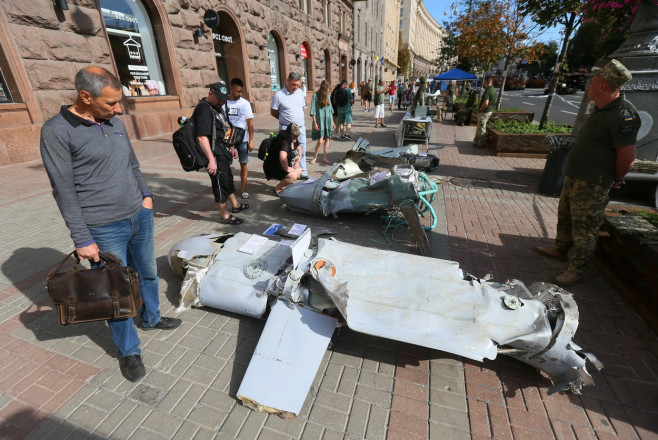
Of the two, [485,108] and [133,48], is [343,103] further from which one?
[133,48]

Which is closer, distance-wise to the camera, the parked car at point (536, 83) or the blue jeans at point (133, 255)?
the blue jeans at point (133, 255)

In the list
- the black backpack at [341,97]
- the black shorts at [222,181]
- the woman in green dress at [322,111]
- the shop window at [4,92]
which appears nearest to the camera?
the black shorts at [222,181]

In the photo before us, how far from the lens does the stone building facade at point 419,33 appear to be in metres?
71.4

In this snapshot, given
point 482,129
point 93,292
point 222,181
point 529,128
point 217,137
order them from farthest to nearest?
1. point 482,129
2. point 529,128
3. point 222,181
4. point 217,137
5. point 93,292

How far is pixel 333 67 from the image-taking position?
923 inches

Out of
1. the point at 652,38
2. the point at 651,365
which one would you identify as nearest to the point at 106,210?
the point at 651,365

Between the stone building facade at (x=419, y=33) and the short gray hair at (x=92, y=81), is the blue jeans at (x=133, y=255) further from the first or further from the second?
the stone building facade at (x=419, y=33)

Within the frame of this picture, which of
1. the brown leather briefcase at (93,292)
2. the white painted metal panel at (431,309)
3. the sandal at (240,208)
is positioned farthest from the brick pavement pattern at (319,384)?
the sandal at (240,208)

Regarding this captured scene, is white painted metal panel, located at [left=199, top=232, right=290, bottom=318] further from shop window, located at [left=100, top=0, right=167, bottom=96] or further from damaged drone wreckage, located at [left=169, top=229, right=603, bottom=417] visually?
shop window, located at [left=100, top=0, right=167, bottom=96]

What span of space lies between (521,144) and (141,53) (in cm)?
1165

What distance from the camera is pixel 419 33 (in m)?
91.8

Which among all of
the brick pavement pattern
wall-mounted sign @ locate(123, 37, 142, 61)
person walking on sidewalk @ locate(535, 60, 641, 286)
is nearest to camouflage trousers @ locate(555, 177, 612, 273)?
person walking on sidewalk @ locate(535, 60, 641, 286)

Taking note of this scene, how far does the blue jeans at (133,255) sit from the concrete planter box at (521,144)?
891 cm

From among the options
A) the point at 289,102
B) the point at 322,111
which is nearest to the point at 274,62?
the point at 322,111
